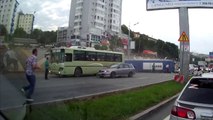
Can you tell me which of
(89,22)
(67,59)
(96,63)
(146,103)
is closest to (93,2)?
(89,22)

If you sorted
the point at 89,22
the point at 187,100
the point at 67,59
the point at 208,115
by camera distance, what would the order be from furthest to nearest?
the point at 67,59 < the point at 89,22 < the point at 187,100 < the point at 208,115

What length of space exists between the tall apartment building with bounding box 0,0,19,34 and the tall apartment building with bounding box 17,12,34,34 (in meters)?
0.16

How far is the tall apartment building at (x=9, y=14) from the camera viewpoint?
6.02 m

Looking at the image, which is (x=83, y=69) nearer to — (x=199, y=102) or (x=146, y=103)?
(x=146, y=103)

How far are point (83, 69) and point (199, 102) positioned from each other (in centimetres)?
2284

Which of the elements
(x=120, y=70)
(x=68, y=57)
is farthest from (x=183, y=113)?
(x=120, y=70)

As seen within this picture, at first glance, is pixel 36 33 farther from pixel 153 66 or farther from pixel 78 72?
pixel 153 66

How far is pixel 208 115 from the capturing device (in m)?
5.20

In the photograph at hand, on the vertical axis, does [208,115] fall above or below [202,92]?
below

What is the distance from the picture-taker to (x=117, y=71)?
1137 inches

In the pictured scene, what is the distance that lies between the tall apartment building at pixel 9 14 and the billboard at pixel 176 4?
22.8m

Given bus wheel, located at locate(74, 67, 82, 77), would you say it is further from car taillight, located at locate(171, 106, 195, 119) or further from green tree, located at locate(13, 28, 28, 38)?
car taillight, located at locate(171, 106, 195, 119)

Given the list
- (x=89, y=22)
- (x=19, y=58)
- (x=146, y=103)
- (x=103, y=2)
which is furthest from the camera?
(x=103, y=2)

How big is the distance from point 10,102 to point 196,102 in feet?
11.7
